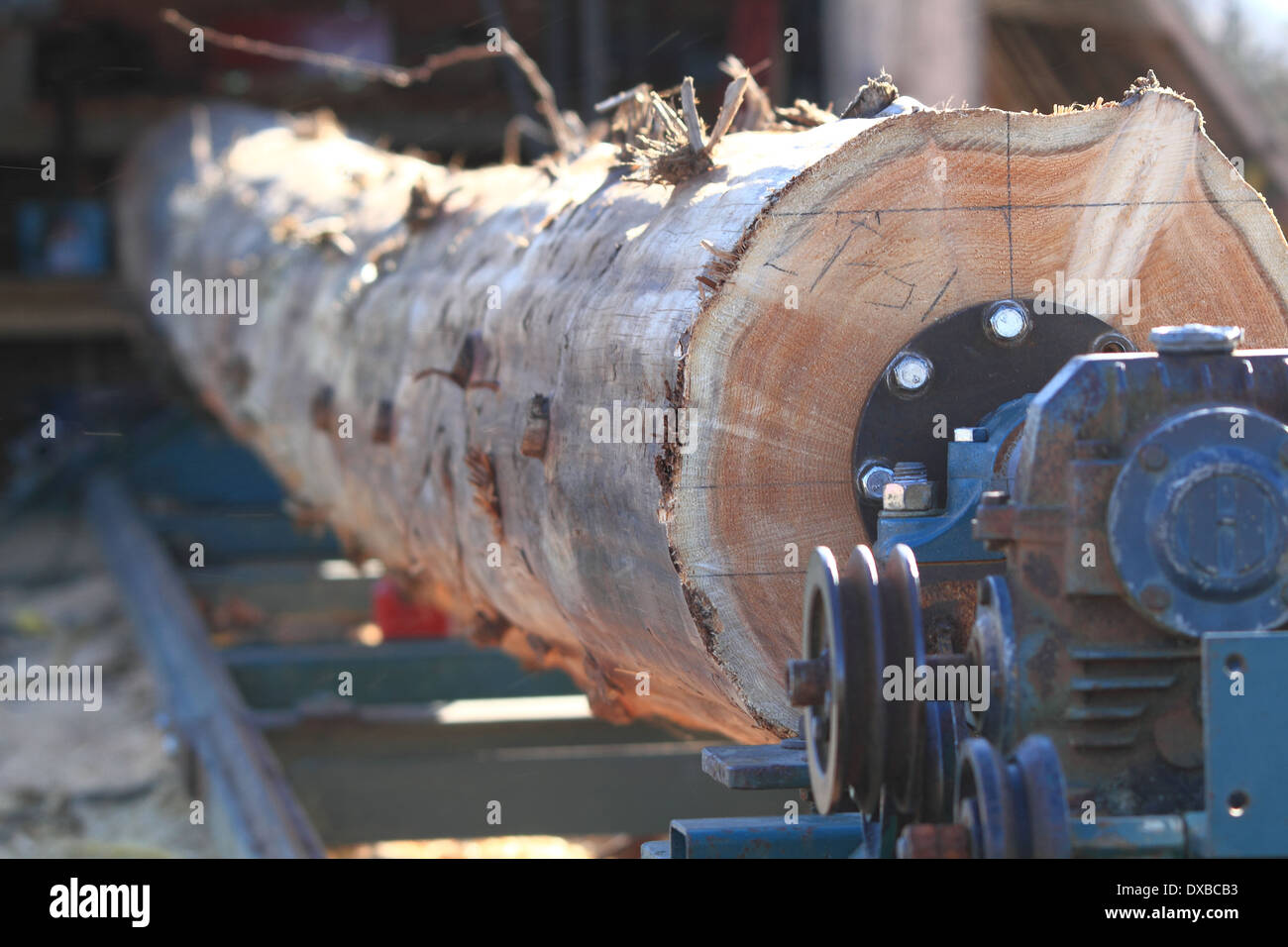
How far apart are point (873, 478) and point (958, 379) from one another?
190 millimetres

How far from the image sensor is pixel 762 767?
6.92 ft

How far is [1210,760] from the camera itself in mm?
1622

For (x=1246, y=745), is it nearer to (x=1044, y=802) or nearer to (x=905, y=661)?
(x=1044, y=802)

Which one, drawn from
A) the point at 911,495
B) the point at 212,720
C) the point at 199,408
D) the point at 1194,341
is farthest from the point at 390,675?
the point at 199,408

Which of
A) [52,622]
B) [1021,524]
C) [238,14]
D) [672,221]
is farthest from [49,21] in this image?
[1021,524]

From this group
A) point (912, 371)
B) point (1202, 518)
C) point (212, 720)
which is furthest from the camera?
point (212, 720)

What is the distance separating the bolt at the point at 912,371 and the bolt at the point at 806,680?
597 mm

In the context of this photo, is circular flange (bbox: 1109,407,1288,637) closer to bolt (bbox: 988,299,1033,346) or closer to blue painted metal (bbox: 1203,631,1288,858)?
blue painted metal (bbox: 1203,631,1288,858)

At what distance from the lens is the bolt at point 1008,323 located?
2.26 metres

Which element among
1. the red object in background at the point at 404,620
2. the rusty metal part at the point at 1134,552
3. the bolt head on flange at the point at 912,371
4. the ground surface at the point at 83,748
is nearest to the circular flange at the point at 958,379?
the bolt head on flange at the point at 912,371

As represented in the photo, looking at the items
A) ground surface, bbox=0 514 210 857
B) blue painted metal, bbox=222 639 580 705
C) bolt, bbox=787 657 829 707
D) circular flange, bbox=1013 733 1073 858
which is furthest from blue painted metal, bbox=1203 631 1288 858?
ground surface, bbox=0 514 210 857

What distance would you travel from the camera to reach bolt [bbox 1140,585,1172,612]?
168 centimetres

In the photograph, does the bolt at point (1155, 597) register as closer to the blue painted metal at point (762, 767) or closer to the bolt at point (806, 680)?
the bolt at point (806, 680)
